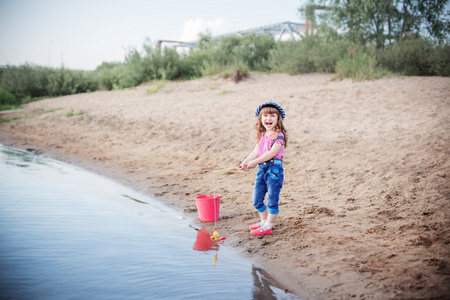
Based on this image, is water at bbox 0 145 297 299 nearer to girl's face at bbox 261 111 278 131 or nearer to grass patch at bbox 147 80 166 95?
girl's face at bbox 261 111 278 131

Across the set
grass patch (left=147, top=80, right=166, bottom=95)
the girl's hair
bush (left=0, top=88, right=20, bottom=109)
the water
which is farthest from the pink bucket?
bush (left=0, top=88, right=20, bottom=109)

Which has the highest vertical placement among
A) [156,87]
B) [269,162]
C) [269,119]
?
[156,87]

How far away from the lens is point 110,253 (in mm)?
3660

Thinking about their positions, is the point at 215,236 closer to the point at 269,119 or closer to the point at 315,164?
the point at 269,119

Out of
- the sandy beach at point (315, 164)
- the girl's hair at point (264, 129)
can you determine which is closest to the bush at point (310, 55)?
the sandy beach at point (315, 164)

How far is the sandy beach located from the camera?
10.7ft

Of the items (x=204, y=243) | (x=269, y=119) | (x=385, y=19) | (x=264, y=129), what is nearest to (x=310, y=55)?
(x=385, y=19)

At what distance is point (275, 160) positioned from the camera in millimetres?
3920

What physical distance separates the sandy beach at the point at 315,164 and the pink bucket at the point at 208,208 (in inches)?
5.1

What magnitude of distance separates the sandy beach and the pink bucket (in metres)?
0.13

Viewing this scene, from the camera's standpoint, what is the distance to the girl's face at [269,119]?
395 cm

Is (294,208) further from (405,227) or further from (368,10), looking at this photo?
(368,10)

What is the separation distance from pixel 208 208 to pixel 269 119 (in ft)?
4.07

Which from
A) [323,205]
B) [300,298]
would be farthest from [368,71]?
[300,298]
